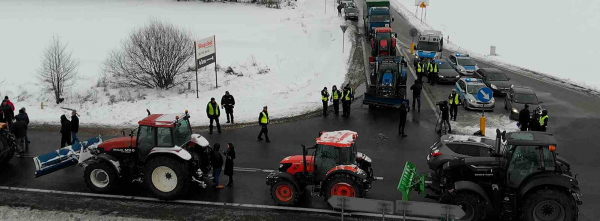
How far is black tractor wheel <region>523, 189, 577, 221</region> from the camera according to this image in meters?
10.7

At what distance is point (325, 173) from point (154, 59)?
1659cm

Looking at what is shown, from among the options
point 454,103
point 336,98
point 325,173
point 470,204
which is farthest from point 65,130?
point 454,103

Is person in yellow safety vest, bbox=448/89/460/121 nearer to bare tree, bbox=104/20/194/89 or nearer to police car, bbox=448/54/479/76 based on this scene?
police car, bbox=448/54/479/76

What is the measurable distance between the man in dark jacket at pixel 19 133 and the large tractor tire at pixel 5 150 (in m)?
0.90

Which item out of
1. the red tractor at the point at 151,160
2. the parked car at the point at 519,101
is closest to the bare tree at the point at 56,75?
the red tractor at the point at 151,160

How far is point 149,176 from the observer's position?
1270cm

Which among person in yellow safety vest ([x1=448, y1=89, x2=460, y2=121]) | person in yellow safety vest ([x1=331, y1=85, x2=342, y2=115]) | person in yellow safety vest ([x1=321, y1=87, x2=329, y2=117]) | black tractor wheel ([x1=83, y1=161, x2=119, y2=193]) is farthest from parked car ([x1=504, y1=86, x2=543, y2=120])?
black tractor wheel ([x1=83, y1=161, x2=119, y2=193])

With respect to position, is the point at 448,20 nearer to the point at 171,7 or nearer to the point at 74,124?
the point at 171,7

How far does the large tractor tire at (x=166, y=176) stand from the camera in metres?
12.6

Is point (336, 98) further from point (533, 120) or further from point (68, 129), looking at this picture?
point (68, 129)

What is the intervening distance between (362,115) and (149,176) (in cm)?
1157

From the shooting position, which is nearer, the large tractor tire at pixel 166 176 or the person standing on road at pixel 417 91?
the large tractor tire at pixel 166 176

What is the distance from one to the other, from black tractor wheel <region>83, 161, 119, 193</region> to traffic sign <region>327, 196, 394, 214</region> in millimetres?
6307

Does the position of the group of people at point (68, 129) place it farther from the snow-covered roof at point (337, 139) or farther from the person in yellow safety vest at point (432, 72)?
the person in yellow safety vest at point (432, 72)
